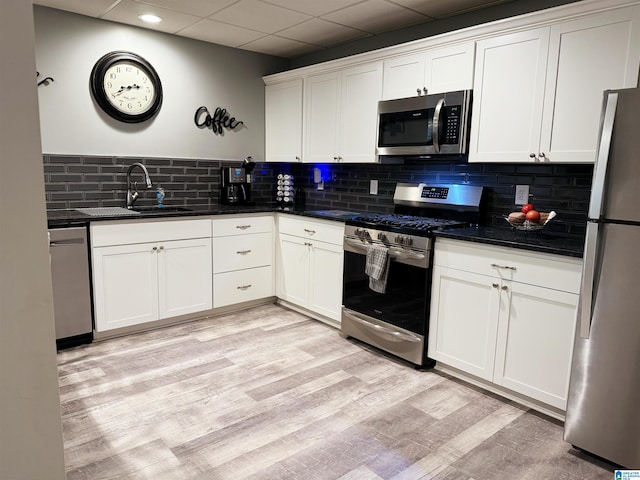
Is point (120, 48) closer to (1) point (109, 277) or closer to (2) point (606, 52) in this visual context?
(1) point (109, 277)

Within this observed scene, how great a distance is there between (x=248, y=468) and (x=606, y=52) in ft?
8.66

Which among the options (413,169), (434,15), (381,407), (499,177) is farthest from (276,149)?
(381,407)

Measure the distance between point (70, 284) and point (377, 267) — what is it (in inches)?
81.9

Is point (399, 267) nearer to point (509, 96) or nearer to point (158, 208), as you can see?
point (509, 96)

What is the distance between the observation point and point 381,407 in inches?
96.4

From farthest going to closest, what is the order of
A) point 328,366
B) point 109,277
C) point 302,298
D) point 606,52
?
point 302,298
point 109,277
point 328,366
point 606,52

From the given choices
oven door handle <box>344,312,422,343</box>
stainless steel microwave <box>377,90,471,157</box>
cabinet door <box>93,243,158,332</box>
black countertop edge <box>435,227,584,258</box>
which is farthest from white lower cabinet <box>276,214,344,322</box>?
cabinet door <box>93,243,158,332</box>

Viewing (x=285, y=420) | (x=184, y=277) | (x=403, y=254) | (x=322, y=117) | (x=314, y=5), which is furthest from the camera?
(x=322, y=117)

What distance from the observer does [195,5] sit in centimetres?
319

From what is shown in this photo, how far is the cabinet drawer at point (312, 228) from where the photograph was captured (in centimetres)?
347

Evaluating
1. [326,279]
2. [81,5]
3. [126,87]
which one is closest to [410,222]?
[326,279]

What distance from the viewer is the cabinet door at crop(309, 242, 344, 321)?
11.5 feet

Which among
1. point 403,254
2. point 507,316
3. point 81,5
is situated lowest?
point 507,316

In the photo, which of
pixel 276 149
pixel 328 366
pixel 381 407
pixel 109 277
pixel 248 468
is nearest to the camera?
pixel 248 468
